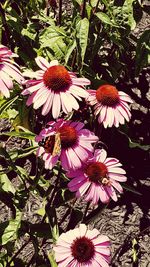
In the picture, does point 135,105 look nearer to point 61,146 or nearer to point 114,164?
point 114,164

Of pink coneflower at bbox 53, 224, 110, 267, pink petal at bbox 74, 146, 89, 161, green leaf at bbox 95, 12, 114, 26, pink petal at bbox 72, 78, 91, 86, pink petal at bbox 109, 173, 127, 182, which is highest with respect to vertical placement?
green leaf at bbox 95, 12, 114, 26

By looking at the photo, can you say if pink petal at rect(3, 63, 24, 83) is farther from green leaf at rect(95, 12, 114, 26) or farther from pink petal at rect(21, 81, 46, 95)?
green leaf at rect(95, 12, 114, 26)

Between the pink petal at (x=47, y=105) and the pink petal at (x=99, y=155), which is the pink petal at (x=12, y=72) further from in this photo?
the pink petal at (x=99, y=155)

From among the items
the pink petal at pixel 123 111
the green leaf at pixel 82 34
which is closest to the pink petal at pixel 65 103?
the pink petal at pixel 123 111

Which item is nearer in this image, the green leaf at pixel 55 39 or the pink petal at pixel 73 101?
the pink petal at pixel 73 101

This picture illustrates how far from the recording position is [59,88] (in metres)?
1.56

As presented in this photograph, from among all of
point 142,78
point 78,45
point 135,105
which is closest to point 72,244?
point 78,45

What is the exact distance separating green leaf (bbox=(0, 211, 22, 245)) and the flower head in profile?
1.02 feet

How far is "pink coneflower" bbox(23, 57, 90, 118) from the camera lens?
4.97 feet

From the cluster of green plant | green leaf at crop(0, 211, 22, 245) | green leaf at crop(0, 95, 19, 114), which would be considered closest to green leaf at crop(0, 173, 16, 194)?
the cluster of green plant

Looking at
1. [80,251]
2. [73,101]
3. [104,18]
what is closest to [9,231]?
[80,251]

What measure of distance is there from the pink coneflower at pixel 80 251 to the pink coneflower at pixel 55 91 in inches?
15.5

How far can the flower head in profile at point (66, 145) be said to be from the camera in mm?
1467

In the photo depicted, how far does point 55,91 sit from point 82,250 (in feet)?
1.66
